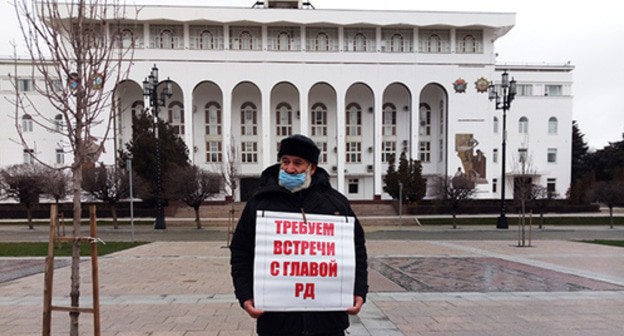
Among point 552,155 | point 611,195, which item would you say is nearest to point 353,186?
point 611,195

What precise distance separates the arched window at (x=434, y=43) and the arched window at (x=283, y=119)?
18438 millimetres

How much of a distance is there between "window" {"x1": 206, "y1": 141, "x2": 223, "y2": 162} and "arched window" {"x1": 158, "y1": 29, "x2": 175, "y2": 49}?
38.5 feet

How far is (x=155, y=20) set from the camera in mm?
40000

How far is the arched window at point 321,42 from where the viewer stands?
4281cm

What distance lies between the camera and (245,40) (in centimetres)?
4216

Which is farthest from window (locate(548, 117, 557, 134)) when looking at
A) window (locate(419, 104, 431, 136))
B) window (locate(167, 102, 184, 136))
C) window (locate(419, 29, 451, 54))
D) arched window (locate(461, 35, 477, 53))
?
window (locate(167, 102, 184, 136))

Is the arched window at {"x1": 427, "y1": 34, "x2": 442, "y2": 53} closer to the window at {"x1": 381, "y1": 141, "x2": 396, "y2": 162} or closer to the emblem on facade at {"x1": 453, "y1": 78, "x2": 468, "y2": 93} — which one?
the emblem on facade at {"x1": 453, "y1": 78, "x2": 468, "y2": 93}

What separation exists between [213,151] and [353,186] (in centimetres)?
1790

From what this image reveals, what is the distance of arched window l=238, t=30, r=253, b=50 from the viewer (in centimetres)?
4209

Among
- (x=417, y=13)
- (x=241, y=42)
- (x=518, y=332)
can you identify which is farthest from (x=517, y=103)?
(x=518, y=332)

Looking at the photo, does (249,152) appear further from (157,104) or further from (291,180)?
(291,180)

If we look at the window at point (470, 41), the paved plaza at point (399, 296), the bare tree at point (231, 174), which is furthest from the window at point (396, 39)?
the paved plaza at point (399, 296)

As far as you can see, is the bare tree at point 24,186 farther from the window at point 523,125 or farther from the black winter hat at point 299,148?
the window at point 523,125

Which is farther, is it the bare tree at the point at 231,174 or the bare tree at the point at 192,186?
the bare tree at the point at 231,174
